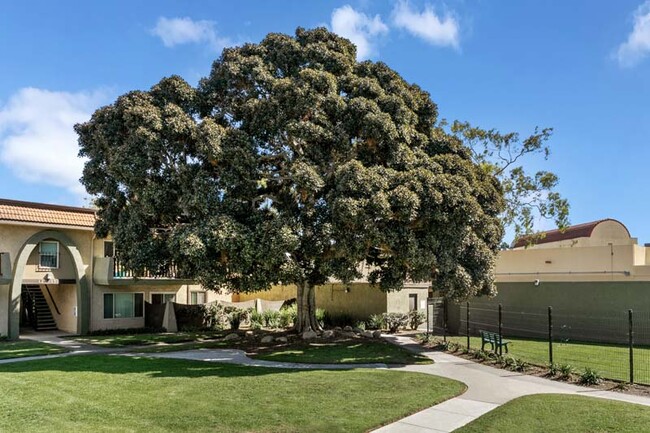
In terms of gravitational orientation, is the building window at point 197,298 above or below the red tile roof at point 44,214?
below

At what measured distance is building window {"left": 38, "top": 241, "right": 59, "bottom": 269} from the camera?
2416 cm

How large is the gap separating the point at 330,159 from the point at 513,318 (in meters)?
13.3

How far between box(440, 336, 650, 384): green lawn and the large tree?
2.78 m

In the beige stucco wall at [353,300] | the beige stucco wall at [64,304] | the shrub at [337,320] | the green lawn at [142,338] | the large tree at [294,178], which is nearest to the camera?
the large tree at [294,178]

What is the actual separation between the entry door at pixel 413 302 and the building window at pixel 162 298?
13.1 metres

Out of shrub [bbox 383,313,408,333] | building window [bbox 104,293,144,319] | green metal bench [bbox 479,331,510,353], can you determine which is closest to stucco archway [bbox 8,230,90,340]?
building window [bbox 104,293,144,319]

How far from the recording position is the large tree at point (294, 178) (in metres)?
16.2

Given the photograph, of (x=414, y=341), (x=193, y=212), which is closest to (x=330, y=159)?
(x=193, y=212)

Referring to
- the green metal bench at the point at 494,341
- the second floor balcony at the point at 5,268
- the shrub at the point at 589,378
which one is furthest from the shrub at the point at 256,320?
the shrub at the point at 589,378

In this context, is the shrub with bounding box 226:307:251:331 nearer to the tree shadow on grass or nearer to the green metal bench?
the tree shadow on grass

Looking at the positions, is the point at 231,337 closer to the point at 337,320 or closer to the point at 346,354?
the point at 346,354

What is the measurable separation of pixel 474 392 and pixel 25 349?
52.1ft

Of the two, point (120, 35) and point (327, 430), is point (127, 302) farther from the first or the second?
point (327, 430)

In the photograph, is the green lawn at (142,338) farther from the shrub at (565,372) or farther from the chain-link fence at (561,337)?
the shrub at (565,372)
